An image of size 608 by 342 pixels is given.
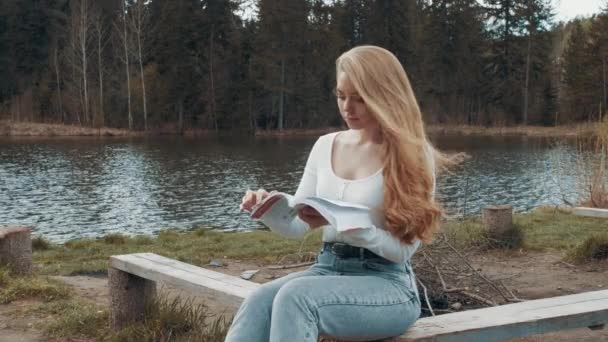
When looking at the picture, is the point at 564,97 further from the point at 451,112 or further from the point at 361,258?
the point at 361,258

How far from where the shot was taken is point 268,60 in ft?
142

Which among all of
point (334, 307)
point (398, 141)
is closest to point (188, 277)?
point (334, 307)

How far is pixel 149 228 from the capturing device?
539 inches

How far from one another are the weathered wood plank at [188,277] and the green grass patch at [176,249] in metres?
3.10

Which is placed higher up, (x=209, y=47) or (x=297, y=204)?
(x=209, y=47)

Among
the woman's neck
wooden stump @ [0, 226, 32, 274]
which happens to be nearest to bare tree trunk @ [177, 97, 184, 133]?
wooden stump @ [0, 226, 32, 274]

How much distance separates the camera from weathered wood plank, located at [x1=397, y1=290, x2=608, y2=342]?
2525 mm

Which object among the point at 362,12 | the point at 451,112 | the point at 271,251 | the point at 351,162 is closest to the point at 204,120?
the point at 362,12

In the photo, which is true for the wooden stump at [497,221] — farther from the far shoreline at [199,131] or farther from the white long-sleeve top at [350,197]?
the far shoreline at [199,131]

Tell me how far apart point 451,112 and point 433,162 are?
46.9 meters

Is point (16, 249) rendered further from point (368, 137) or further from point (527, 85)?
point (527, 85)

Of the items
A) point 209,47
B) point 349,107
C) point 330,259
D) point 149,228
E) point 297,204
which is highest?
point 209,47

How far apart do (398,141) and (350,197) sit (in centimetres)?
27

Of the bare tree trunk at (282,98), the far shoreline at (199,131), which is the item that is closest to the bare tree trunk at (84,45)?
the far shoreline at (199,131)
